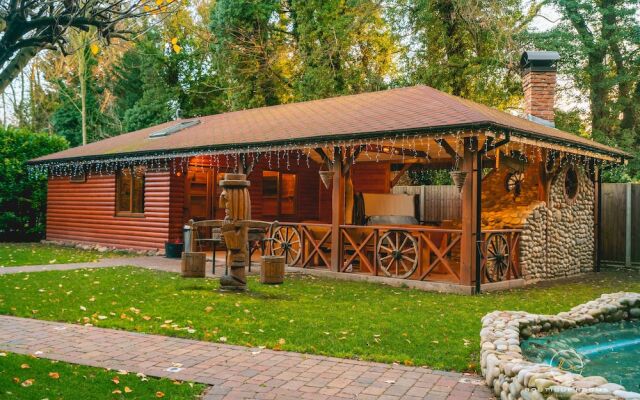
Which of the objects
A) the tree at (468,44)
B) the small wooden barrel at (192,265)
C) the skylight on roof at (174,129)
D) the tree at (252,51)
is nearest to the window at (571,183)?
the small wooden barrel at (192,265)

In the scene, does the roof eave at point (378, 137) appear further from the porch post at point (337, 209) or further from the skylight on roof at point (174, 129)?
the skylight on roof at point (174, 129)

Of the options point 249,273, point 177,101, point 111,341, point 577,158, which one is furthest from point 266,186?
point 177,101

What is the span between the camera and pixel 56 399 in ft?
12.8

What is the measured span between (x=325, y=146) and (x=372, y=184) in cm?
544

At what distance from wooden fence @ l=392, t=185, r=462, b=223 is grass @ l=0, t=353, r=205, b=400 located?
13.6 meters

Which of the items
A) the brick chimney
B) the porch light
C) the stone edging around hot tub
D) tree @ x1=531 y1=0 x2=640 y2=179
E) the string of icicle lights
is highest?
tree @ x1=531 y1=0 x2=640 y2=179

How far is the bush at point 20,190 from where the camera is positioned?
1859 cm

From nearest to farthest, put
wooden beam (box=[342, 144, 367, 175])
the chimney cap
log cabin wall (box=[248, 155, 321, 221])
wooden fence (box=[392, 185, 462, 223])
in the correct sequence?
wooden beam (box=[342, 144, 367, 175]), the chimney cap, log cabin wall (box=[248, 155, 321, 221]), wooden fence (box=[392, 185, 462, 223])

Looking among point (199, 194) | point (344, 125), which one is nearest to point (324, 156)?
point (344, 125)

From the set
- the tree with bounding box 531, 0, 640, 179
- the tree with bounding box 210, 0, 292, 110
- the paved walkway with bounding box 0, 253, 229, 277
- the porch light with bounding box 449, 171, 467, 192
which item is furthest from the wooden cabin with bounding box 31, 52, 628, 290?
the tree with bounding box 531, 0, 640, 179

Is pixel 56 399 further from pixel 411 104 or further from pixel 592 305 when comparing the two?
pixel 411 104

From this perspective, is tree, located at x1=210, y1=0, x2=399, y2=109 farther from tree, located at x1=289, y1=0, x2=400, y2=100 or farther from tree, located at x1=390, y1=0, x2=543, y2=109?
tree, located at x1=390, y1=0, x2=543, y2=109

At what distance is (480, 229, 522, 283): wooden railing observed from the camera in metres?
9.96

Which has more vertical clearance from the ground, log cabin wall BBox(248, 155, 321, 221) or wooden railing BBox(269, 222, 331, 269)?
log cabin wall BBox(248, 155, 321, 221)
